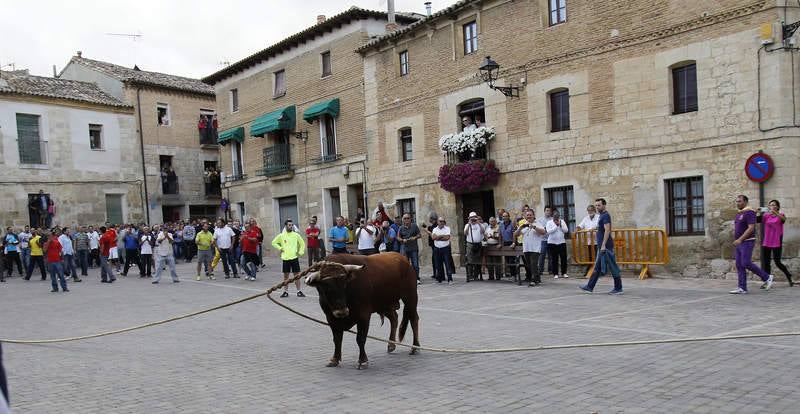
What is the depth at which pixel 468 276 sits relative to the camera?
654 inches

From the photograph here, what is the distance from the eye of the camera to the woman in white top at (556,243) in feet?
52.8

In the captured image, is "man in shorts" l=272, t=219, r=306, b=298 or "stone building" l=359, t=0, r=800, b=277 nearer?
"stone building" l=359, t=0, r=800, b=277

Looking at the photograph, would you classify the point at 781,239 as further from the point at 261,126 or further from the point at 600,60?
the point at 261,126

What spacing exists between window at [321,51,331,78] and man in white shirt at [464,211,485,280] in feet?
37.2

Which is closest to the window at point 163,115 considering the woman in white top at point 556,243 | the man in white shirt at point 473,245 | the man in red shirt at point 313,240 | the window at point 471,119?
the window at point 471,119

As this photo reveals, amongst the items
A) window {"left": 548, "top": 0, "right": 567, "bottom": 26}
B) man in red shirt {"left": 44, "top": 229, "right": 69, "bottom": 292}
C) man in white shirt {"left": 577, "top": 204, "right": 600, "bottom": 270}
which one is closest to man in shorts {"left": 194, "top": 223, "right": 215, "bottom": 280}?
man in red shirt {"left": 44, "top": 229, "right": 69, "bottom": 292}

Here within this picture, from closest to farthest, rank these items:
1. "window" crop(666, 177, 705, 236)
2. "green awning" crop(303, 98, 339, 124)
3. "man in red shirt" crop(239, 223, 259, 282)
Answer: "window" crop(666, 177, 705, 236)
"man in red shirt" crop(239, 223, 259, 282)
"green awning" crop(303, 98, 339, 124)

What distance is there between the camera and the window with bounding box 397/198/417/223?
22.2 metres

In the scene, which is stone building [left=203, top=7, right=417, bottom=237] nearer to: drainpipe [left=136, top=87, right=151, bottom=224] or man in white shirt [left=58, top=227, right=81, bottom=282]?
drainpipe [left=136, top=87, right=151, bottom=224]

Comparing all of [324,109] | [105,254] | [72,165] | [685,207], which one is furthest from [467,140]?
[72,165]

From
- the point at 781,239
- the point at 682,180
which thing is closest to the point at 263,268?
the point at 682,180

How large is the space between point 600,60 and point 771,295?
24.0ft

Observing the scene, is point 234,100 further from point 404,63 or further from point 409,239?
point 409,239

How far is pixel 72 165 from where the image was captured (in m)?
31.1
